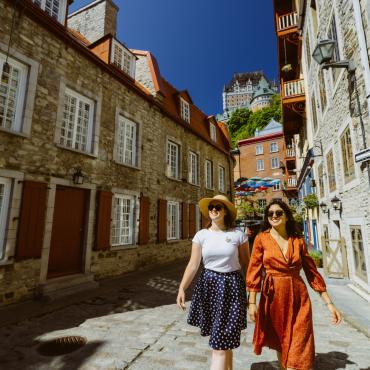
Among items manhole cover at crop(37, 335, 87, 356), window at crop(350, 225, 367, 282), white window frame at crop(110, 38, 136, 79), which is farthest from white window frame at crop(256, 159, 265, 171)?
manhole cover at crop(37, 335, 87, 356)

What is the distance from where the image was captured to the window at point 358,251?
20.6 ft

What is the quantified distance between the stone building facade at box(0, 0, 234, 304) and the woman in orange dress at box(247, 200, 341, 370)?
5590 mm

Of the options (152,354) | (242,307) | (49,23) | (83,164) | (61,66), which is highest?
(49,23)

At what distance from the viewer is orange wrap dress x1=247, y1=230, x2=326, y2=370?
7.66 ft

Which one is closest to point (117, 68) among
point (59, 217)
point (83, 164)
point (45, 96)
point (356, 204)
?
point (45, 96)

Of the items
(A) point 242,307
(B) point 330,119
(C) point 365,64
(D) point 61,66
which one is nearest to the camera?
(A) point 242,307

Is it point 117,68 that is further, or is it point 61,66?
point 117,68

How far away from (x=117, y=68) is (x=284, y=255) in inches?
363

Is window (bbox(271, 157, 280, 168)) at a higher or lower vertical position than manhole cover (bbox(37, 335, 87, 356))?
higher

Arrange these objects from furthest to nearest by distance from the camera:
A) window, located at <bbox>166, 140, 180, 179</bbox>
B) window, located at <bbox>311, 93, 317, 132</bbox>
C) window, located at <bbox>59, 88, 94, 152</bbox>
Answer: window, located at <bbox>166, 140, 180, 179</bbox>, window, located at <bbox>311, 93, 317, 132</bbox>, window, located at <bbox>59, 88, 94, 152</bbox>

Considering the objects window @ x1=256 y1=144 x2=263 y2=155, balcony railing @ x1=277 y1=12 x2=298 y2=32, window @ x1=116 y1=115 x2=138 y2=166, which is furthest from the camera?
window @ x1=256 y1=144 x2=263 y2=155

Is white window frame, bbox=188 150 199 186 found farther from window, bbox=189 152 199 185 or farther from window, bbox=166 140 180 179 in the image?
window, bbox=166 140 180 179

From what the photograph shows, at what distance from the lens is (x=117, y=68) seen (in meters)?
9.45

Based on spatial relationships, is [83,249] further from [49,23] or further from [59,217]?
[49,23]
